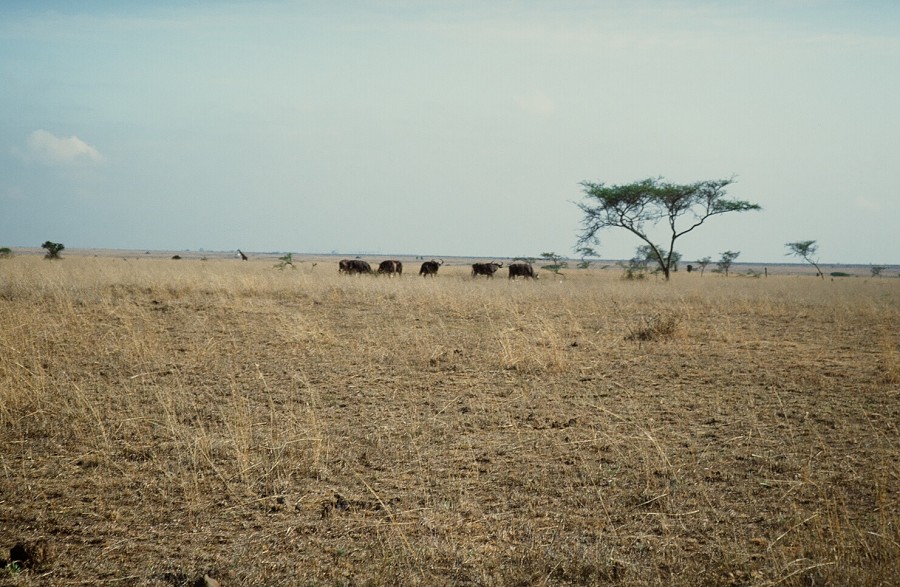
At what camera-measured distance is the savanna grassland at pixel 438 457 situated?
10.8ft


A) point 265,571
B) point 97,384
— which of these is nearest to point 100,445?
point 97,384

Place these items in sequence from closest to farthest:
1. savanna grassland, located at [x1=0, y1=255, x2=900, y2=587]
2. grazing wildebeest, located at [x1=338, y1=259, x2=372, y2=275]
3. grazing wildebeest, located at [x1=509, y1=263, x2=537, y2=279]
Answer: savanna grassland, located at [x1=0, y1=255, x2=900, y2=587], grazing wildebeest, located at [x1=338, y1=259, x2=372, y2=275], grazing wildebeest, located at [x1=509, y1=263, x2=537, y2=279]

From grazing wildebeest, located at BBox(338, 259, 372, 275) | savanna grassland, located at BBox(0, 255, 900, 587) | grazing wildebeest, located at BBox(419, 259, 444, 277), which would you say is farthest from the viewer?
grazing wildebeest, located at BBox(419, 259, 444, 277)

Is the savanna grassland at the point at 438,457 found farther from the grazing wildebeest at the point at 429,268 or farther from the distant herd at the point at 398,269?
the grazing wildebeest at the point at 429,268

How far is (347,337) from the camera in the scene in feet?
30.6

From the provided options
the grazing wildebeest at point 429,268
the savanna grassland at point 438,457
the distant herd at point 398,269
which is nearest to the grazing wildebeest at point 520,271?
the distant herd at point 398,269

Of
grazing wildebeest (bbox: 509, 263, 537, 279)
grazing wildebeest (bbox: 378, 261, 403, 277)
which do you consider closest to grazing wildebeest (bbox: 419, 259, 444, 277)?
grazing wildebeest (bbox: 378, 261, 403, 277)

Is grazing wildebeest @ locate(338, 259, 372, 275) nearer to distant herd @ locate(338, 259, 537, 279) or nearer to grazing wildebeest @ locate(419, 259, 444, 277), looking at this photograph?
distant herd @ locate(338, 259, 537, 279)

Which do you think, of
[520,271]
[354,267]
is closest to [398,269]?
[354,267]

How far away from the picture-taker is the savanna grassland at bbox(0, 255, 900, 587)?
3.31 meters

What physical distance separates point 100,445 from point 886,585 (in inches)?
193

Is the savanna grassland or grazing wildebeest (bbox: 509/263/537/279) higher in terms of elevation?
grazing wildebeest (bbox: 509/263/537/279)

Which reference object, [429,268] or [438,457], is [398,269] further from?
[438,457]

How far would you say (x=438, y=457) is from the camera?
4727mm
